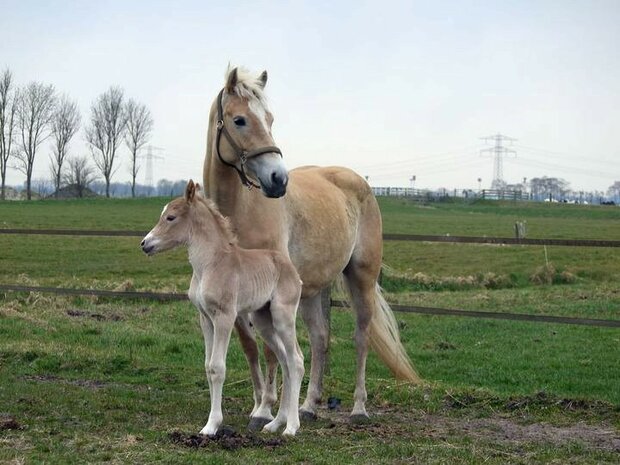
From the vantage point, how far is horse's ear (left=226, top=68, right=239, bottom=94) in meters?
5.79

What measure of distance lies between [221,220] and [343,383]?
309cm

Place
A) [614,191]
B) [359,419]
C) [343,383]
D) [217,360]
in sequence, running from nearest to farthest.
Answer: [217,360], [359,419], [343,383], [614,191]

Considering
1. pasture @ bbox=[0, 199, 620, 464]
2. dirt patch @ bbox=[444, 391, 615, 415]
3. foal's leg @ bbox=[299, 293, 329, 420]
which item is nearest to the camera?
pasture @ bbox=[0, 199, 620, 464]

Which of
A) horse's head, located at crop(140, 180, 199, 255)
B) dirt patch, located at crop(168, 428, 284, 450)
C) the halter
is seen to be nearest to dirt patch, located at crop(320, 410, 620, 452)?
dirt patch, located at crop(168, 428, 284, 450)

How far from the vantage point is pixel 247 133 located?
225 inches

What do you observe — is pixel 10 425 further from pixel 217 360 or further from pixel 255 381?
pixel 255 381

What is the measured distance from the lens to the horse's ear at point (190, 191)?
5582 mm

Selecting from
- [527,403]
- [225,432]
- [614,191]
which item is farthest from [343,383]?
[614,191]

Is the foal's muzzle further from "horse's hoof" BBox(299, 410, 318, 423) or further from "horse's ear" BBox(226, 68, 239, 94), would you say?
"horse's hoof" BBox(299, 410, 318, 423)

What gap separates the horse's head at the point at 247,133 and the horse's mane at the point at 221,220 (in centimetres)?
30

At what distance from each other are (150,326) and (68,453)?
668 centimetres

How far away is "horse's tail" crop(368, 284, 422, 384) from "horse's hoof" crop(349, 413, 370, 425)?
3.47 feet

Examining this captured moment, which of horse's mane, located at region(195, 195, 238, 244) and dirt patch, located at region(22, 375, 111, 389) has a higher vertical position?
horse's mane, located at region(195, 195, 238, 244)

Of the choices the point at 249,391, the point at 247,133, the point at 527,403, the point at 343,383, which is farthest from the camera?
the point at 343,383
